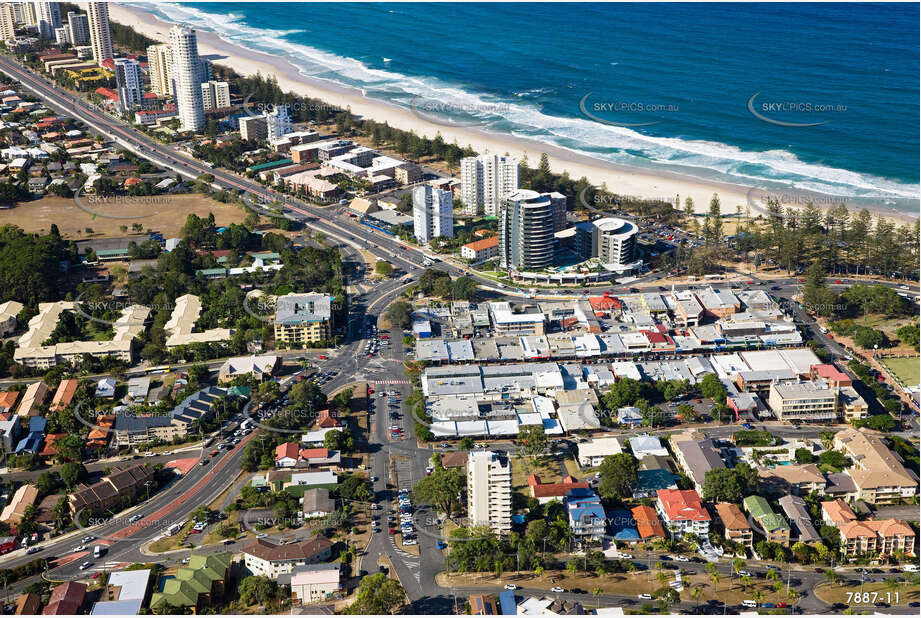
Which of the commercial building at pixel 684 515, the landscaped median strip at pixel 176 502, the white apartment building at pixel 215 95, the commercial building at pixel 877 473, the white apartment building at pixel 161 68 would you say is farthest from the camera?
the white apartment building at pixel 161 68

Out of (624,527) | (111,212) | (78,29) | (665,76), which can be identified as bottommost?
(624,527)

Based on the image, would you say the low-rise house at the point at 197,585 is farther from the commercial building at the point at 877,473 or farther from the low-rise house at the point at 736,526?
the commercial building at the point at 877,473

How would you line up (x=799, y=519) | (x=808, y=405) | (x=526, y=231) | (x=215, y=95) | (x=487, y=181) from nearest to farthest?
(x=799, y=519) → (x=808, y=405) → (x=526, y=231) → (x=487, y=181) → (x=215, y=95)

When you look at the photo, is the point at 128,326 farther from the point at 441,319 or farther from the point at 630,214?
the point at 630,214

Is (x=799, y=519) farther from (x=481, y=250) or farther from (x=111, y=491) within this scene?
(x=481, y=250)

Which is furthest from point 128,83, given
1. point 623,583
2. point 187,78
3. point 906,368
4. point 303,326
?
point 623,583

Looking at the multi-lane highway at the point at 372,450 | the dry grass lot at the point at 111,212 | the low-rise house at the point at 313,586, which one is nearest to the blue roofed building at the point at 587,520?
the multi-lane highway at the point at 372,450

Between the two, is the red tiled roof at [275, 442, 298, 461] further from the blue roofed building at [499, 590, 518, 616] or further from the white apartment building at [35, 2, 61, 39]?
the white apartment building at [35, 2, 61, 39]

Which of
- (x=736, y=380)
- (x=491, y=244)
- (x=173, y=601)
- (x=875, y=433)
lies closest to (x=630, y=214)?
(x=491, y=244)
